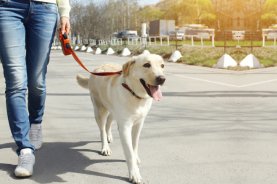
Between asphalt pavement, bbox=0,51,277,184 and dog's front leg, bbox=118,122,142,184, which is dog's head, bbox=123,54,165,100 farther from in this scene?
asphalt pavement, bbox=0,51,277,184

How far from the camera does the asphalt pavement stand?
414 centimetres

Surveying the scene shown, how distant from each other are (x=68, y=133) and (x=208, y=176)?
2.42 meters

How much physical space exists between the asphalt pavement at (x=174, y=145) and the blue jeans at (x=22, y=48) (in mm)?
543

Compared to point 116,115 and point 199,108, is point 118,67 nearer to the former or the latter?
point 116,115

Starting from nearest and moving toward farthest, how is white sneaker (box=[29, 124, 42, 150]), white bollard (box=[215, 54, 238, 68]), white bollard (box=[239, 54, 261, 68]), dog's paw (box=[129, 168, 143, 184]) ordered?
dog's paw (box=[129, 168, 143, 184])
white sneaker (box=[29, 124, 42, 150])
white bollard (box=[215, 54, 238, 68])
white bollard (box=[239, 54, 261, 68])

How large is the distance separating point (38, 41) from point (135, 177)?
5.49 feet

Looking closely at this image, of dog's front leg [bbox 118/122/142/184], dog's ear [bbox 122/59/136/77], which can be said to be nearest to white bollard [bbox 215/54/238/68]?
dog's ear [bbox 122/59/136/77]

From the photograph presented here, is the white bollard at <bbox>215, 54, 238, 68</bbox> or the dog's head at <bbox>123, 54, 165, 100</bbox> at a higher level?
the dog's head at <bbox>123, 54, 165, 100</bbox>

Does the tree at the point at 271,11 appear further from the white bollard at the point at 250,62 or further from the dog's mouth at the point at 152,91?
the dog's mouth at the point at 152,91

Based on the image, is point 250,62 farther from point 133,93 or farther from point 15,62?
point 15,62

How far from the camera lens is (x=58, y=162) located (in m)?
4.59

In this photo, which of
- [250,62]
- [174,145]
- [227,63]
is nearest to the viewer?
[174,145]

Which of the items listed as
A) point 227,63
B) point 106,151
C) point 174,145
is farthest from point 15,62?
point 227,63

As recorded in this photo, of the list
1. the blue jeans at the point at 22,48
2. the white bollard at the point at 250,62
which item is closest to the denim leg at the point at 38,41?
the blue jeans at the point at 22,48
